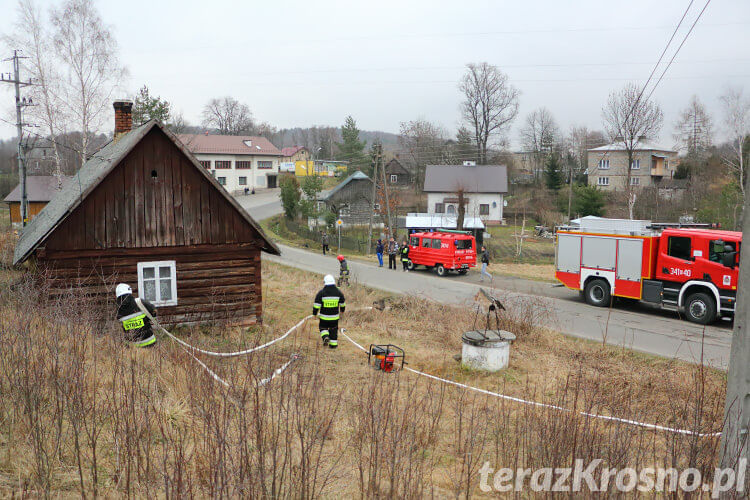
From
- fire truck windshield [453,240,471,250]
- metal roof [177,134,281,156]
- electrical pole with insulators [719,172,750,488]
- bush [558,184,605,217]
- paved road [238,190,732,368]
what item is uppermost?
metal roof [177,134,281,156]

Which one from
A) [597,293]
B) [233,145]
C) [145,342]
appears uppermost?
[233,145]

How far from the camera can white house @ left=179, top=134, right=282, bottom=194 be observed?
70.6 m

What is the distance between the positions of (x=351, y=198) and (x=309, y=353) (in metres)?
45.4

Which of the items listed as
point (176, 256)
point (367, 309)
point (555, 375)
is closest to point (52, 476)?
point (555, 375)

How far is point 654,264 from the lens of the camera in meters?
17.7

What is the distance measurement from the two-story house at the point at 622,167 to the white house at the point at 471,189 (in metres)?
13.6

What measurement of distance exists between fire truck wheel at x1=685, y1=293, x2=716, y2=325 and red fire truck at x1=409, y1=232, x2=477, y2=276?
12.1 metres

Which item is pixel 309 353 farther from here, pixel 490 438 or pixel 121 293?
pixel 490 438

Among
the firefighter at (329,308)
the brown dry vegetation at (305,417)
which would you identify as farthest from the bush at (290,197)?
the firefighter at (329,308)

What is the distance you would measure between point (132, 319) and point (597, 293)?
15.6m

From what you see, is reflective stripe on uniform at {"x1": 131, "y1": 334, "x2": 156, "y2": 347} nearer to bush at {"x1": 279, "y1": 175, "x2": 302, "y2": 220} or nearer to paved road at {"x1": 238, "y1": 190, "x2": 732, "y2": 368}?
paved road at {"x1": 238, "y1": 190, "x2": 732, "y2": 368}

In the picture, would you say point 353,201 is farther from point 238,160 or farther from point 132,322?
point 132,322

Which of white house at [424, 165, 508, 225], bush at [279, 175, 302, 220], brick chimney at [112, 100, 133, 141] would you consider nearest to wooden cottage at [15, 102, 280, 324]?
brick chimney at [112, 100, 133, 141]

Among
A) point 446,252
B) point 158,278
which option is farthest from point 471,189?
point 158,278
